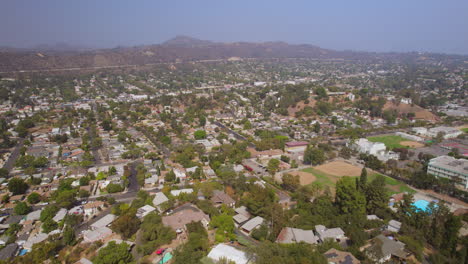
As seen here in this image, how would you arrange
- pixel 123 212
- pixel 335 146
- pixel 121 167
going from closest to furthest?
1. pixel 123 212
2. pixel 121 167
3. pixel 335 146

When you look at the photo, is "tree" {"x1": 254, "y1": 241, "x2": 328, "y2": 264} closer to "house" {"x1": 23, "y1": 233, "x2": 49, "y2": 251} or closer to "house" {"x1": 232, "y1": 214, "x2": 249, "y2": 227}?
"house" {"x1": 232, "y1": 214, "x2": 249, "y2": 227}

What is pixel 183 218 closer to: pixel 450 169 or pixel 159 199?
pixel 159 199

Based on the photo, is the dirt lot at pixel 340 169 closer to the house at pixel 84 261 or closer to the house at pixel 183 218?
the house at pixel 183 218

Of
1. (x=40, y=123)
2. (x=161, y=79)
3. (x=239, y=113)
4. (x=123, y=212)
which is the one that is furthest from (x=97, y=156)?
(x=161, y=79)

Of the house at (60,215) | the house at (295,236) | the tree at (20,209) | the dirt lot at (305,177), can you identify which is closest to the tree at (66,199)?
the house at (60,215)

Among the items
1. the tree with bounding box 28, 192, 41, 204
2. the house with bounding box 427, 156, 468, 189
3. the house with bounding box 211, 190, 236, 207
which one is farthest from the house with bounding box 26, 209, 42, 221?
the house with bounding box 427, 156, 468, 189

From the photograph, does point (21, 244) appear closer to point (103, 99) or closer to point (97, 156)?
point (97, 156)

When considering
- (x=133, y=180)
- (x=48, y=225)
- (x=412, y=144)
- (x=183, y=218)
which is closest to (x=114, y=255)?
(x=183, y=218)
